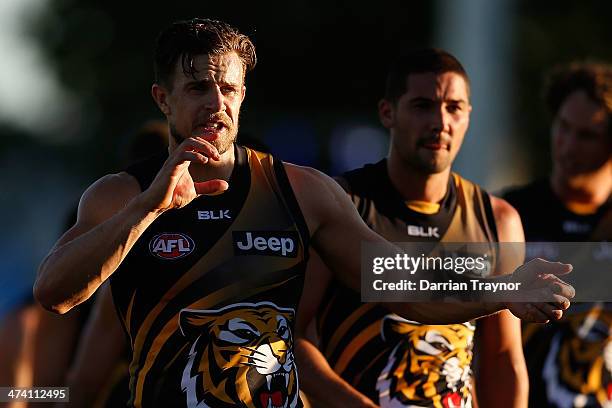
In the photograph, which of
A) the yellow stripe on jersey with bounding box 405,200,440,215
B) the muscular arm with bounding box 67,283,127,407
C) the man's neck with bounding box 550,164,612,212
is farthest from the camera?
the man's neck with bounding box 550,164,612,212

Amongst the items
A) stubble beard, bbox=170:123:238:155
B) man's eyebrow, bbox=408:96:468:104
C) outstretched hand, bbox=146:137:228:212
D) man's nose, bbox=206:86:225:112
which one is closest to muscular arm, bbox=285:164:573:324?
stubble beard, bbox=170:123:238:155

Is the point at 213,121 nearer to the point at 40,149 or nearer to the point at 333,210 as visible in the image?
the point at 333,210

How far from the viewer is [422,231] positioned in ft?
24.5

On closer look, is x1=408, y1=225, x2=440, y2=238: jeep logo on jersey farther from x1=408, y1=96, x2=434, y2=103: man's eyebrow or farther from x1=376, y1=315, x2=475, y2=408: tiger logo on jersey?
→ x1=408, y1=96, x2=434, y2=103: man's eyebrow

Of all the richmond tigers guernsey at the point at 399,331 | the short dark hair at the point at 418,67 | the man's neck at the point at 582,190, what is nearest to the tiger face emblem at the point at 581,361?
the man's neck at the point at 582,190

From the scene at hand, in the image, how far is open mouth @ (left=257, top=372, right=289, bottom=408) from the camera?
5988mm

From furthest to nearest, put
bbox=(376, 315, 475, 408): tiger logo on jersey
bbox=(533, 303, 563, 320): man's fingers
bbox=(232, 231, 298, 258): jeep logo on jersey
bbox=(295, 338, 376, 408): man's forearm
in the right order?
bbox=(376, 315, 475, 408): tiger logo on jersey < bbox=(295, 338, 376, 408): man's forearm < bbox=(232, 231, 298, 258): jeep logo on jersey < bbox=(533, 303, 563, 320): man's fingers

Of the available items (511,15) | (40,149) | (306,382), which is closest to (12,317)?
(306,382)

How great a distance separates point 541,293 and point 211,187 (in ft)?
4.51

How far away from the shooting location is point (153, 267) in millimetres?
5984

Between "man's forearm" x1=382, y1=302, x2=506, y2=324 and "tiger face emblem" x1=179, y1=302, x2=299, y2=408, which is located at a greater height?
"man's forearm" x1=382, y1=302, x2=506, y2=324

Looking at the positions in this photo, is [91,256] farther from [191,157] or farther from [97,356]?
[97,356]

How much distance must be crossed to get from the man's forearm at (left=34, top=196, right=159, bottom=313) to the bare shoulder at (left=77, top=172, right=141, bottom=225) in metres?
0.23

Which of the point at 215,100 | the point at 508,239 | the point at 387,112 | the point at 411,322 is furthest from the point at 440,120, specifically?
the point at 215,100
